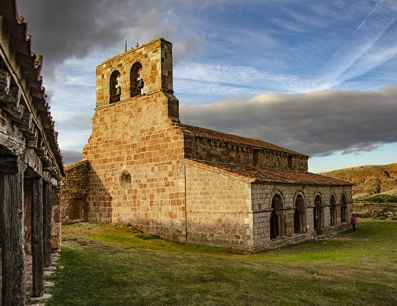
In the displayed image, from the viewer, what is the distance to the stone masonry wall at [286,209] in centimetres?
1657

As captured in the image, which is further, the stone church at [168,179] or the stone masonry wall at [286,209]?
the stone church at [168,179]

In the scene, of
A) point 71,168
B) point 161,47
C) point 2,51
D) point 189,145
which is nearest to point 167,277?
point 2,51

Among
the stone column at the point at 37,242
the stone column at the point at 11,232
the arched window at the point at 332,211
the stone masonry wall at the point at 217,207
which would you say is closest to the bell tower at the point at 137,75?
the stone masonry wall at the point at 217,207

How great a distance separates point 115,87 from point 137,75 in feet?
6.16

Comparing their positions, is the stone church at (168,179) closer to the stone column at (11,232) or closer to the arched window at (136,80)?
the arched window at (136,80)

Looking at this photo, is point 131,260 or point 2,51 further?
point 131,260

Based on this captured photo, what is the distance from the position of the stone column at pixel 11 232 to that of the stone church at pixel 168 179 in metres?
11.8

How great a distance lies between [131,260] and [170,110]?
29.8 feet

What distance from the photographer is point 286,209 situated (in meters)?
19.1

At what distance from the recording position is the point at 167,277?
32.7 ft

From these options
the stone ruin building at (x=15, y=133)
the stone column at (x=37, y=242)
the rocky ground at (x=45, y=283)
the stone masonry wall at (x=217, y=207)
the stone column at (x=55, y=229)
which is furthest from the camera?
the stone masonry wall at (x=217, y=207)

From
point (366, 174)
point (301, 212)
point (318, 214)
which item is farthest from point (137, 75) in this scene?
point (366, 174)

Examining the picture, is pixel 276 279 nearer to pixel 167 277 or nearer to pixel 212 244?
pixel 167 277

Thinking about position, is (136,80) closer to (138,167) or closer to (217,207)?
(138,167)
